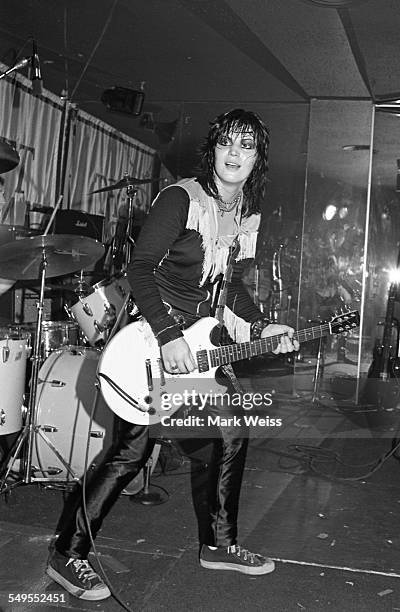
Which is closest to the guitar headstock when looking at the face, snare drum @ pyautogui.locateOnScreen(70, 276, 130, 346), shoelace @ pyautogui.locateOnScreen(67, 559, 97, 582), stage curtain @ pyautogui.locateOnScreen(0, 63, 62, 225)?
the face

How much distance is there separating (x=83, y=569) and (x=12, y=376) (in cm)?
132

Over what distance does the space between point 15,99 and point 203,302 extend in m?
4.55

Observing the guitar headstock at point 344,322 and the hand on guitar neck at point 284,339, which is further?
the guitar headstock at point 344,322

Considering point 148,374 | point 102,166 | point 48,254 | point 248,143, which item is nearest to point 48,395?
point 48,254

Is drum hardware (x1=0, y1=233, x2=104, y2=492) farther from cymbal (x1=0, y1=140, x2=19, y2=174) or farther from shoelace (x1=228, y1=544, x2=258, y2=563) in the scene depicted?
shoelace (x1=228, y1=544, x2=258, y2=563)

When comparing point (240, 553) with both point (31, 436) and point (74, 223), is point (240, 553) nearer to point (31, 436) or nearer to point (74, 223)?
point (31, 436)

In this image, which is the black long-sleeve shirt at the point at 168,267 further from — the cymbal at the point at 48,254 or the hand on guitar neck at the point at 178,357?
the cymbal at the point at 48,254

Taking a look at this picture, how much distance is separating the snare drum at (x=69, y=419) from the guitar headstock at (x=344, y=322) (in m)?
1.30

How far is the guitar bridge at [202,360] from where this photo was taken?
253 centimetres

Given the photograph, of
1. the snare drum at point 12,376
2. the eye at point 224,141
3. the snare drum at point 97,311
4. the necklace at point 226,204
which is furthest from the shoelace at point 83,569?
the snare drum at point 97,311

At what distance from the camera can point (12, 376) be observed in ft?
11.6

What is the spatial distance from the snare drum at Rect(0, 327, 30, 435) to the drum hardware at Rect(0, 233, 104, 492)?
56 millimetres

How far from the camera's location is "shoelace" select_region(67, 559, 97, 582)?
2461 millimetres

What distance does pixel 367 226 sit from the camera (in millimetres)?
7148
